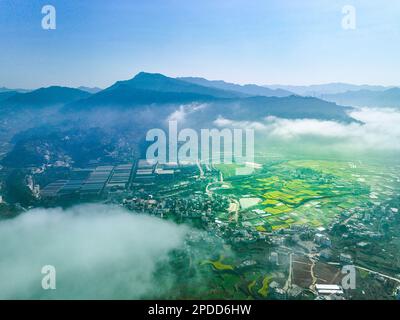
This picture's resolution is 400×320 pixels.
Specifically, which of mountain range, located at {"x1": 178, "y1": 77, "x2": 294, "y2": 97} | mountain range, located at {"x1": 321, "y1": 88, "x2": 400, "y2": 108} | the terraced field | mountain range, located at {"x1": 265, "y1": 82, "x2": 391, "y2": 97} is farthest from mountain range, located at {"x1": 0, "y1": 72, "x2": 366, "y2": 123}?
mountain range, located at {"x1": 265, "y1": 82, "x2": 391, "y2": 97}

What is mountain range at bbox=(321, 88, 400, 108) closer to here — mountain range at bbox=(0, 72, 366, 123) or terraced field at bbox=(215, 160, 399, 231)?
mountain range at bbox=(0, 72, 366, 123)

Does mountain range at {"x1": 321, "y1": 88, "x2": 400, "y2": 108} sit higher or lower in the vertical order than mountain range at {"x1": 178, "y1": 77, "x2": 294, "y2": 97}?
lower

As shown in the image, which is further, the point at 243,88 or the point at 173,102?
the point at 243,88

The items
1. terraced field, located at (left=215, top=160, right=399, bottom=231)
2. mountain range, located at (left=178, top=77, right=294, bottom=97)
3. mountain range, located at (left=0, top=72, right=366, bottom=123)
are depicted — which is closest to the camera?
terraced field, located at (left=215, top=160, right=399, bottom=231)

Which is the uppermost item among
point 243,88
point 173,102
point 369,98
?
point 243,88

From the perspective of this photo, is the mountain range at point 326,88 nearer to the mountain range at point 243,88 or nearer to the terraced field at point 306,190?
the mountain range at point 243,88

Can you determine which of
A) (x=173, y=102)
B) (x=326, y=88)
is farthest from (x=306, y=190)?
(x=326, y=88)

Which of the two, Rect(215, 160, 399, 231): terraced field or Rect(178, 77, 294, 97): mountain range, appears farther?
Rect(178, 77, 294, 97): mountain range

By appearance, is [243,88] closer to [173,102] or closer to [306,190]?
[173,102]

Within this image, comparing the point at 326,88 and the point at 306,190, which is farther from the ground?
the point at 326,88

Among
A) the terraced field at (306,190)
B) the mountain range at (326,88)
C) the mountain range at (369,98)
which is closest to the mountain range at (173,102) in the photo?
the mountain range at (369,98)
